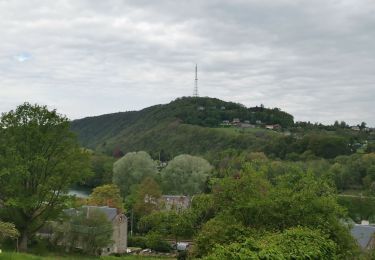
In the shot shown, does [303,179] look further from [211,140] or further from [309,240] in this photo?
[211,140]

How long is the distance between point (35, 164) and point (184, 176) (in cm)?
5642

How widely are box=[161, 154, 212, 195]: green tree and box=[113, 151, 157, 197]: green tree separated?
3276 mm

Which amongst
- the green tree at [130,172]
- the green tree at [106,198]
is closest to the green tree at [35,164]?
the green tree at [106,198]

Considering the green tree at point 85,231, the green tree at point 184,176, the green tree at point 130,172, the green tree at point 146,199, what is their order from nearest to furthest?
the green tree at point 85,231, the green tree at point 146,199, the green tree at point 130,172, the green tree at point 184,176

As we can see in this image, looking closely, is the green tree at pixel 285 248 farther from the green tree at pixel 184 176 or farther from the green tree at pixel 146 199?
the green tree at pixel 184 176

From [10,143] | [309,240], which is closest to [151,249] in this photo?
[10,143]

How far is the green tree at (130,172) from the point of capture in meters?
86.3

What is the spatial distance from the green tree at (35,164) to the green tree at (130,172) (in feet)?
166

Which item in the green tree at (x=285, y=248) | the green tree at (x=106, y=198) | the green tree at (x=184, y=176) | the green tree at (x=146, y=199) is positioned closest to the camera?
the green tree at (x=285, y=248)

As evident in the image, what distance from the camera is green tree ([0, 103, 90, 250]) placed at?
107 feet

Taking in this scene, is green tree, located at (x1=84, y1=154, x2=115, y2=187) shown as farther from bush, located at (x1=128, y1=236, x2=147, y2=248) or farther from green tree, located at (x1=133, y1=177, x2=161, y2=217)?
bush, located at (x1=128, y1=236, x2=147, y2=248)

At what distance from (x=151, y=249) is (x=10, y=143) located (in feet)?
84.9

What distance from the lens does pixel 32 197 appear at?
107 ft

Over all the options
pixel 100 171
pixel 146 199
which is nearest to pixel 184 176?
pixel 146 199
